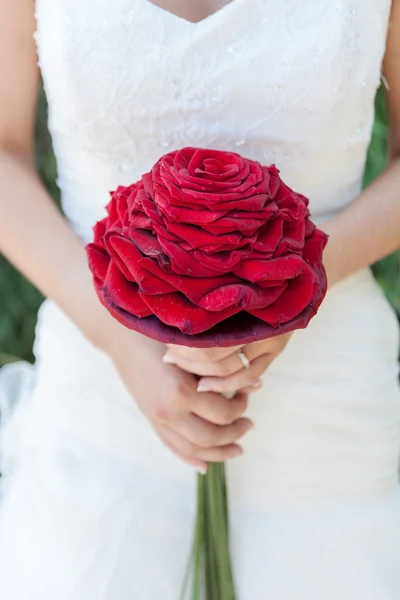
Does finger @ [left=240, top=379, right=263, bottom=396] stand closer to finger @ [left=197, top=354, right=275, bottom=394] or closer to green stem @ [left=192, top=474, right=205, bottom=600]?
finger @ [left=197, top=354, right=275, bottom=394]

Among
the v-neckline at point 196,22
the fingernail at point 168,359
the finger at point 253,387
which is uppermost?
the v-neckline at point 196,22

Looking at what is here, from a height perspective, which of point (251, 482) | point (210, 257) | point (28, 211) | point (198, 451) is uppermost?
point (210, 257)

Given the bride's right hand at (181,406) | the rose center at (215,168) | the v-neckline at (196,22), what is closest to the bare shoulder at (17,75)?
the v-neckline at (196,22)

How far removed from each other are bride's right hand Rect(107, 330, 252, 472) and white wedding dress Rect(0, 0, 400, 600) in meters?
0.13

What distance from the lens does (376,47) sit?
876mm

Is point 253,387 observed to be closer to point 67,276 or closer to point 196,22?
point 67,276

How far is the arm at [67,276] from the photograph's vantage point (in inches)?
32.1

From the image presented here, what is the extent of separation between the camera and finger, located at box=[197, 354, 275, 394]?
778mm

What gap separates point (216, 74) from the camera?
831mm

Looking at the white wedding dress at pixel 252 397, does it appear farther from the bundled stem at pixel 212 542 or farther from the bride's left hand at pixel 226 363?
the bride's left hand at pixel 226 363

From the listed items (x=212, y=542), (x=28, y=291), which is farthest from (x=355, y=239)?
(x=28, y=291)

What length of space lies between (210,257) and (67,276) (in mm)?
436

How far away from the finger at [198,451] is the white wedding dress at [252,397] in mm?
124

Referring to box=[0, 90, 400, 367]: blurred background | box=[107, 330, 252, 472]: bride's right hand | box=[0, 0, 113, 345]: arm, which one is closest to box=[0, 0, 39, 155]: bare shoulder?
box=[0, 0, 113, 345]: arm
